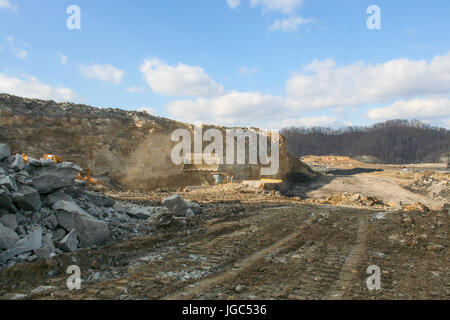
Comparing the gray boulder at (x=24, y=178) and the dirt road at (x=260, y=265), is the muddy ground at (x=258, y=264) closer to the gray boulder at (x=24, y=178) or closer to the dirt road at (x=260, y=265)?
the dirt road at (x=260, y=265)

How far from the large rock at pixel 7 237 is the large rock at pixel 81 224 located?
0.88m

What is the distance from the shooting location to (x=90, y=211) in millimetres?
6375

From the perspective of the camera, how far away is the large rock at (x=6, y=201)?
4.68 m

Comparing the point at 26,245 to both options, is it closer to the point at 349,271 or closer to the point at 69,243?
the point at 69,243

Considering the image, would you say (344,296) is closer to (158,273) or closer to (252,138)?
(158,273)

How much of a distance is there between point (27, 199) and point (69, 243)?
45.6 inches

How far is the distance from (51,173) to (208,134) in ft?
59.7

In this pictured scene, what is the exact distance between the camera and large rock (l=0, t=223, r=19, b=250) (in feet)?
14.3

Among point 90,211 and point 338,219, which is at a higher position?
point 90,211

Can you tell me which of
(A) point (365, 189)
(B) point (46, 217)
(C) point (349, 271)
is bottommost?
(A) point (365, 189)

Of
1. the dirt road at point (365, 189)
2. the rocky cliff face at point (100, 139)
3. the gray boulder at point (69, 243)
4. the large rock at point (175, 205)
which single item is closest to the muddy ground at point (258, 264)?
the gray boulder at point (69, 243)

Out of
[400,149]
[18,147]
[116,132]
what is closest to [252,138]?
[116,132]

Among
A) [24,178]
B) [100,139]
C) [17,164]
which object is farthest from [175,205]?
[100,139]

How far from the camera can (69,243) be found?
4.85m
